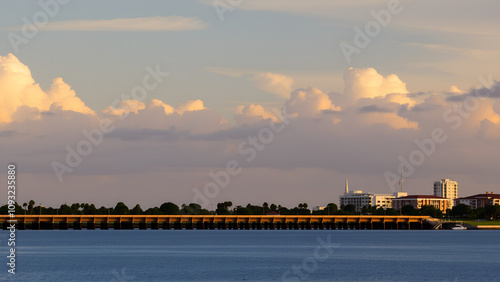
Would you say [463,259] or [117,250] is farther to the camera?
[117,250]

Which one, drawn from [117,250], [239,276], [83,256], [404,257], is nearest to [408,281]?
[239,276]

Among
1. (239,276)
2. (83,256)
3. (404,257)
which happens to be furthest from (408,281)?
(83,256)

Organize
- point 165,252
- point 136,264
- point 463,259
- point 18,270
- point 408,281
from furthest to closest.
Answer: point 165,252 → point 463,259 → point 136,264 → point 18,270 → point 408,281

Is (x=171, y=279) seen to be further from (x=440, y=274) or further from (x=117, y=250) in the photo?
(x=117, y=250)

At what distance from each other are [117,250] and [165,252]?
435 inches

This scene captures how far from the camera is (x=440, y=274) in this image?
9962cm

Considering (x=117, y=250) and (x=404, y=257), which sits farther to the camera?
(x=117, y=250)

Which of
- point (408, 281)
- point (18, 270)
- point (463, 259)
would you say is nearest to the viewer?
point (408, 281)

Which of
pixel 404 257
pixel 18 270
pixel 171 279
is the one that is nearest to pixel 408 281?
pixel 171 279

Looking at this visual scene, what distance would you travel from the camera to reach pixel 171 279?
91.7 meters

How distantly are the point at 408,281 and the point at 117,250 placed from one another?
70.4 m

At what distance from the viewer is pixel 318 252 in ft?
473

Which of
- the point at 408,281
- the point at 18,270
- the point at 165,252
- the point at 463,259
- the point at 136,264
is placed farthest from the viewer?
the point at 165,252

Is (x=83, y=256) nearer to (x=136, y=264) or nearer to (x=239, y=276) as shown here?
(x=136, y=264)
